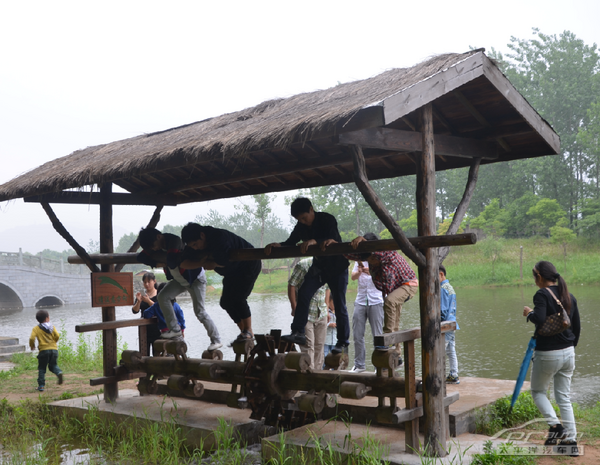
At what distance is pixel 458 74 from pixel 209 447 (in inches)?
151

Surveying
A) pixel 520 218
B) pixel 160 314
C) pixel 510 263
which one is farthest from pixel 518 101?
pixel 520 218

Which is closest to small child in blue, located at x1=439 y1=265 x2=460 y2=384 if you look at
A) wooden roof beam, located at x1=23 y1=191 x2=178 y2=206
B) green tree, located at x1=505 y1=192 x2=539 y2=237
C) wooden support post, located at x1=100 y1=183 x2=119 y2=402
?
wooden roof beam, located at x1=23 y1=191 x2=178 y2=206

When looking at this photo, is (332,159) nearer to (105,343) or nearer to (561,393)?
(561,393)

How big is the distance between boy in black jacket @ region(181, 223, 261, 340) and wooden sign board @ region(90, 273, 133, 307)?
51.3 inches

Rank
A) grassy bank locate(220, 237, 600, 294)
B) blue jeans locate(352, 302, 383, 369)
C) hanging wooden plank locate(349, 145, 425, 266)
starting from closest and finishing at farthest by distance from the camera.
→ hanging wooden plank locate(349, 145, 425, 266) → blue jeans locate(352, 302, 383, 369) → grassy bank locate(220, 237, 600, 294)

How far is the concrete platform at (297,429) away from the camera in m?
4.54

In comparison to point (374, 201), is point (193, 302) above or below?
below

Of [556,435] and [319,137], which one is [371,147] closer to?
[319,137]

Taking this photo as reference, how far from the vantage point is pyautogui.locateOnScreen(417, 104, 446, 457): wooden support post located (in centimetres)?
429

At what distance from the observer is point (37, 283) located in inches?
1300

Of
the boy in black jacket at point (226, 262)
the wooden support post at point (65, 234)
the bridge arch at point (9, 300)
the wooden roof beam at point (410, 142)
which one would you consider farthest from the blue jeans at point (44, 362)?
the bridge arch at point (9, 300)

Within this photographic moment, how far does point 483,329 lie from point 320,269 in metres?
10.4

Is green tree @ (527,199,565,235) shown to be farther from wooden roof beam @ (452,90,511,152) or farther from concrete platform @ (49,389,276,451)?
concrete platform @ (49,389,276,451)

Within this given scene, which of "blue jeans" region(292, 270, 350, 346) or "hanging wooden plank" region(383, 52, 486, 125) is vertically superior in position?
"hanging wooden plank" region(383, 52, 486, 125)
